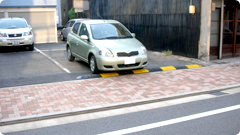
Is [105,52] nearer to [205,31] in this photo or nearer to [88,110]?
[88,110]

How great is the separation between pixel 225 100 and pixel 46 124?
406cm

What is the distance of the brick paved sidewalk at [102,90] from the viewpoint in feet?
19.2

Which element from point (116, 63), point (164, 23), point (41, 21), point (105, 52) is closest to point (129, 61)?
point (116, 63)

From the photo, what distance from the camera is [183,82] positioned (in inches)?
315

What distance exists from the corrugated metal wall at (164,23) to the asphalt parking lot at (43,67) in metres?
0.66

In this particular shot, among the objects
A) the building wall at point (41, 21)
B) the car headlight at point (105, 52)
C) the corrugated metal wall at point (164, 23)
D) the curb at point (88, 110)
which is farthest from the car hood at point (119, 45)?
the building wall at point (41, 21)

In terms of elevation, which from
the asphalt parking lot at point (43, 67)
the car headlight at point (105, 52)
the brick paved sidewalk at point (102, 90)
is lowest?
the brick paved sidewalk at point (102, 90)

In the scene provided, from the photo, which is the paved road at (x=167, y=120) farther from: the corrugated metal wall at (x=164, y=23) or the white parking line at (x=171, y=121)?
the corrugated metal wall at (x=164, y=23)

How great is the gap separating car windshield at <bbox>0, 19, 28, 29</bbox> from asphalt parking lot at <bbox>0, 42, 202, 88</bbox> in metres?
1.40

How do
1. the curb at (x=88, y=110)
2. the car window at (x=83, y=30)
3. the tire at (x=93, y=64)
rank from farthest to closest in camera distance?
the car window at (x=83, y=30), the tire at (x=93, y=64), the curb at (x=88, y=110)

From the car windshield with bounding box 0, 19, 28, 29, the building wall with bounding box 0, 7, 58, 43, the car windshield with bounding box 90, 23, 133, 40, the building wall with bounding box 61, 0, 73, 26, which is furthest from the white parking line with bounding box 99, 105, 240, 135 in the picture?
the building wall with bounding box 61, 0, 73, 26

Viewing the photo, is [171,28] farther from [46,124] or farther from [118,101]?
[46,124]

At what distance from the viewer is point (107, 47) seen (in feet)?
28.0

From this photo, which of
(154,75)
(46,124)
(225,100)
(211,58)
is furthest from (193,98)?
(211,58)
